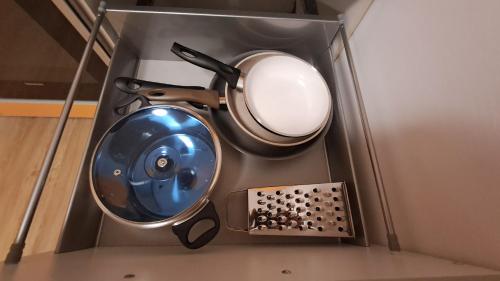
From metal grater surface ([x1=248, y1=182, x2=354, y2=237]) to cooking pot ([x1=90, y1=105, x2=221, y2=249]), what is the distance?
92mm

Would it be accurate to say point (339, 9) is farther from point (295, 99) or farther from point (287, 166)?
point (287, 166)

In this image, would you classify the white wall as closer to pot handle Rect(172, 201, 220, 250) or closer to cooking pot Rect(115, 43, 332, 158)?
cooking pot Rect(115, 43, 332, 158)

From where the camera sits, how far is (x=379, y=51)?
0.54 metres

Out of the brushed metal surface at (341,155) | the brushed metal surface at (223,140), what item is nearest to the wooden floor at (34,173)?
the brushed metal surface at (223,140)

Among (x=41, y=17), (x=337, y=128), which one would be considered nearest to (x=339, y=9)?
(x=337, y=128)

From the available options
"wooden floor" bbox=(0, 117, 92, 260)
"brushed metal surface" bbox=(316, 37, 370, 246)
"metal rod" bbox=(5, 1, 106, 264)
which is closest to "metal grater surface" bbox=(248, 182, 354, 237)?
"brushed metal surface" bbox=(316, 37, 370, 246)

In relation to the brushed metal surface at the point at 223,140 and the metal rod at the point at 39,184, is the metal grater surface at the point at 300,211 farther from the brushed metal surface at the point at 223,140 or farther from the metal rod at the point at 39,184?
the metal rod at the point at 39,184

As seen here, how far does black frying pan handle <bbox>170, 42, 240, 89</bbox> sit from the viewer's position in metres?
0.54

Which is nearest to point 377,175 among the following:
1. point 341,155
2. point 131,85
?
point 341,155

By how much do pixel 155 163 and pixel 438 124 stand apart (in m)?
0.51

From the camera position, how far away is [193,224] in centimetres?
42

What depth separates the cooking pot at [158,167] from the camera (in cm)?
44

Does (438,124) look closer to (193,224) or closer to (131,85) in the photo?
(193,224)

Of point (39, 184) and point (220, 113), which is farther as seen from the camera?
point (220, 113)
